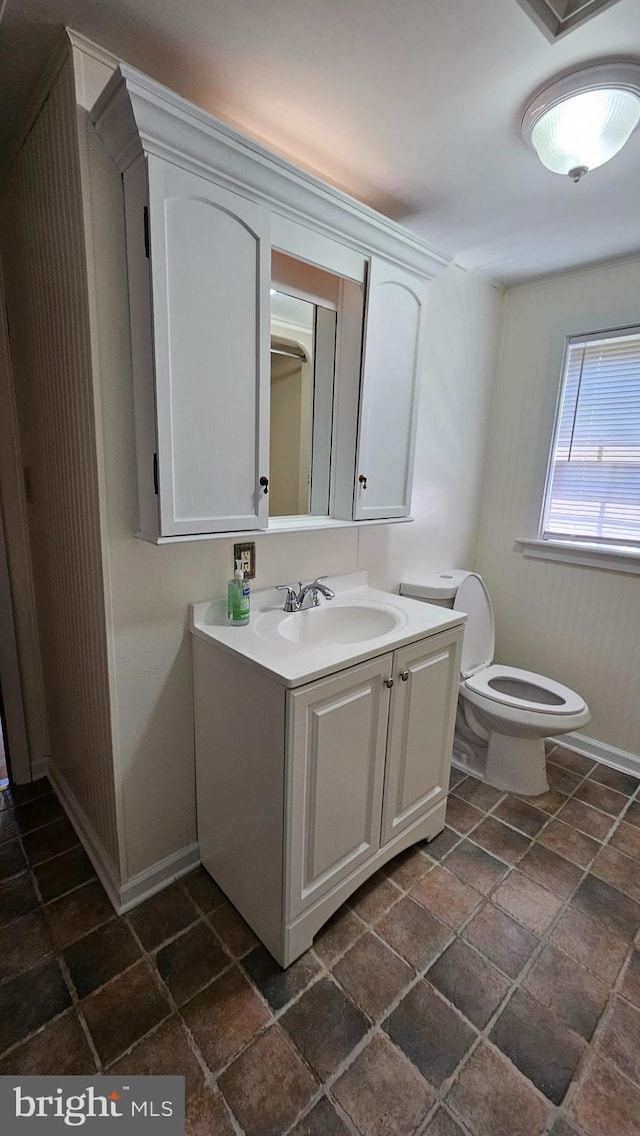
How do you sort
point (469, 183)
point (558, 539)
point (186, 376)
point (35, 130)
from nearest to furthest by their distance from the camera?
point (186, 376), point (35, 130), point (469, 183), point (558, 539)

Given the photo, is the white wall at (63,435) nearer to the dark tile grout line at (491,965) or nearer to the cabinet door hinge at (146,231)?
the cabinet door hinge at (146,231)

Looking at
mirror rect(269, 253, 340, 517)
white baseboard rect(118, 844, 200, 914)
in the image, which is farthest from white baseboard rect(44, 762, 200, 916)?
mirror rect(269, 253, 340, 517)

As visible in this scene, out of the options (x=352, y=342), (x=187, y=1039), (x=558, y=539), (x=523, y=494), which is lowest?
(x=187, y=1039)

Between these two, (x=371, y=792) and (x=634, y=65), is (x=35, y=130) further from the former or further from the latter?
(x=371, y=792)

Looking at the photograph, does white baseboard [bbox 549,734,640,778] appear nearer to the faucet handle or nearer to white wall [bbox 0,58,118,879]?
the faucet handle

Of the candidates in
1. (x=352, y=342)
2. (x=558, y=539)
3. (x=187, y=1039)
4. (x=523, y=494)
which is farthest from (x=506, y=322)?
(x=187, y=1039)

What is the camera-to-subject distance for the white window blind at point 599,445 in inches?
84.5

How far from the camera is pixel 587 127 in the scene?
1.22m

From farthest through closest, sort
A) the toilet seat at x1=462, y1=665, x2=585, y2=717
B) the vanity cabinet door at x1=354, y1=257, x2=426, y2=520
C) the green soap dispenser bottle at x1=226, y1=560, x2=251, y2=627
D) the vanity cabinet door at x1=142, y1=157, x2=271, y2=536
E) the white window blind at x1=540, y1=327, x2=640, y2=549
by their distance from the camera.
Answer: the white window blind at x1=540, y1=327, x2=640, y2=549
the toilet seat at x1=462, y1=665, x2=585, y2=717
the vanity cabinet door at x1=354, y1=257, x2=426, y2=520
the green soap dispenser bottle at x1=226, y1=560, x2=251, y2=627
the vanity cabinet door at x1=142, y1=157, x2=271, y2=536

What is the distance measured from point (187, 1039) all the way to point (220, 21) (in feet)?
7.59

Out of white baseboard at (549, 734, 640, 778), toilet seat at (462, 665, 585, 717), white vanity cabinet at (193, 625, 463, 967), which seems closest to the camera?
white vanity cabinet at (193, 625, 463, 967)

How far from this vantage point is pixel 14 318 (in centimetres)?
167

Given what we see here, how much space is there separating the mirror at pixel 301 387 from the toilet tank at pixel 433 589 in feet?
2.19

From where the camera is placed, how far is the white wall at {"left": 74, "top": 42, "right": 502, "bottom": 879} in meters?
1.18
